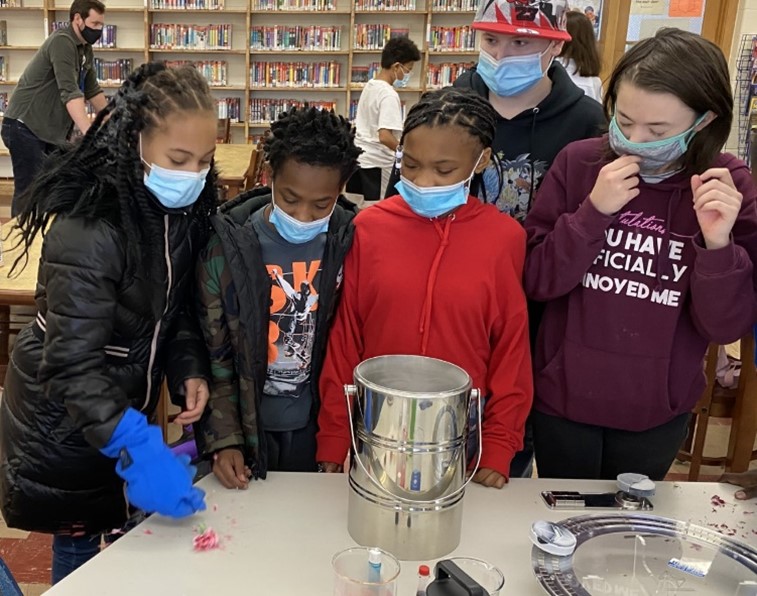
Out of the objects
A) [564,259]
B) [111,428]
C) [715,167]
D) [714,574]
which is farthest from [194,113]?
[714,574]

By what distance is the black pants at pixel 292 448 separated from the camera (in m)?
1.48

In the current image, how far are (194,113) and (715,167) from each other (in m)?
0.95

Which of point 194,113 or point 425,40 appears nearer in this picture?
point 194,113

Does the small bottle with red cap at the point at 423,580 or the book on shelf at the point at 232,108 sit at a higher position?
the book on shelf at the point at 232,108

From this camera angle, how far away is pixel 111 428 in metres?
1.12

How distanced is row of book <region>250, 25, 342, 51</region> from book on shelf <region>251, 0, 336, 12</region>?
205mm

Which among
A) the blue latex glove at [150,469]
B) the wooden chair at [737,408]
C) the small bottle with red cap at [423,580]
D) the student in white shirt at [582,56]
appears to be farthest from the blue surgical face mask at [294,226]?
the student in white shirt at [582,56]

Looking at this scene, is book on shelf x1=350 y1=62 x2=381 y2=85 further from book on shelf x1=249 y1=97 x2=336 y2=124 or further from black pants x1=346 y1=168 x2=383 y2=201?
black pants x1=346 y1=168 x2=383 y2=201

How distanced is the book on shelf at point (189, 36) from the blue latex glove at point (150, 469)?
7.00 m

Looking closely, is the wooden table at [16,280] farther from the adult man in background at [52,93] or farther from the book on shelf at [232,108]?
the book on shelf at [232,108]

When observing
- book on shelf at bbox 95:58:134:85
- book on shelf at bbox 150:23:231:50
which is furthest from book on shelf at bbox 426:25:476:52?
book on shelf at bbox 95:58:134:85

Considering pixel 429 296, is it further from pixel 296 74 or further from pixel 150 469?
pixel 296 74

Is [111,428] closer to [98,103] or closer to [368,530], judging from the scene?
[368,530]

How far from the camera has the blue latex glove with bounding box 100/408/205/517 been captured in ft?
3.57
